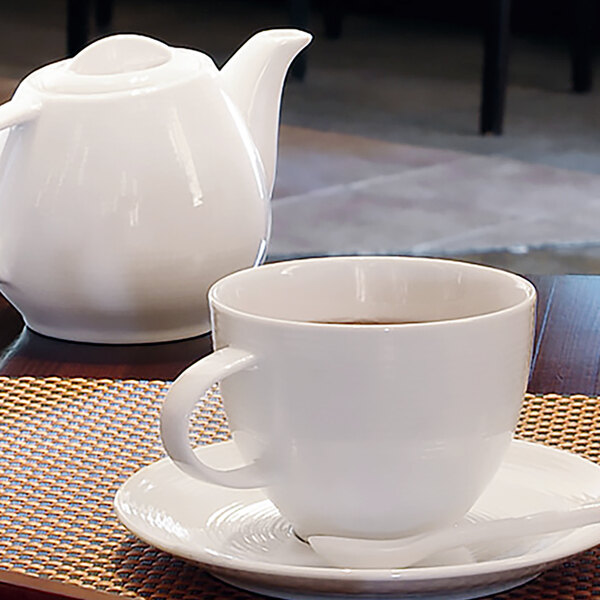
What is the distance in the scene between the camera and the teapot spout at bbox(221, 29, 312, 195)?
2.22 ft

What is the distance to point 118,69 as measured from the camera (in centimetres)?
64

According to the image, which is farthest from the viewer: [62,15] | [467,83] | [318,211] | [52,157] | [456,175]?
[62,15]

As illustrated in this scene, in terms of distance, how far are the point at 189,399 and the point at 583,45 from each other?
3.05m

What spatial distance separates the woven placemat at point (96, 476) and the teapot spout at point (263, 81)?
0.21 metres

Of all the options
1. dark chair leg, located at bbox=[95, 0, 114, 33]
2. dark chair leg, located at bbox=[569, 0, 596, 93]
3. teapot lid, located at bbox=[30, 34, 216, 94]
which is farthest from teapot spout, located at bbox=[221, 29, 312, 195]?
dark chair leg, located at bbox=[95, 0, 114, 33]

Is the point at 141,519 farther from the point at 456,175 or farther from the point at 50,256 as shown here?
the point at 456,175

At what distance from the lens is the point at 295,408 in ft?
1.07

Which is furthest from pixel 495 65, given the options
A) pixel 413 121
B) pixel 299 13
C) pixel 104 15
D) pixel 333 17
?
pixel 104 15

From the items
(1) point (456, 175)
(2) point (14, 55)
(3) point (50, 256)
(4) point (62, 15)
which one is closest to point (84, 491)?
(3) point (50, 256)

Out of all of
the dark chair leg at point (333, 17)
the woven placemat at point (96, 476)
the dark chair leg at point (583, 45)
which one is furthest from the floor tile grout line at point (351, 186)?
the woven placemat at point (96, 476)

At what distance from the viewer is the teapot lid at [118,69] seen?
627mm

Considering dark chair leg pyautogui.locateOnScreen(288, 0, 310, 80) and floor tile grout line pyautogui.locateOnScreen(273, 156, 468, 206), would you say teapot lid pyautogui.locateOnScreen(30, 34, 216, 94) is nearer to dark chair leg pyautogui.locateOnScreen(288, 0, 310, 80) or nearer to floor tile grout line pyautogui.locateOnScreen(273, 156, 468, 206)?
floor tile grout line pyautogui.locateOnScreen(273, 156, 468, 206)

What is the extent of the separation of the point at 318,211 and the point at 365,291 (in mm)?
2044

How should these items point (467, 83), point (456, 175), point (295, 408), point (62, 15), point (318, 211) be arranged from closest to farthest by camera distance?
1. point (295, 408)
2. point (318, 211)
3. point (456, 175)
4. point (467, 83)
5. point (62, 15)
